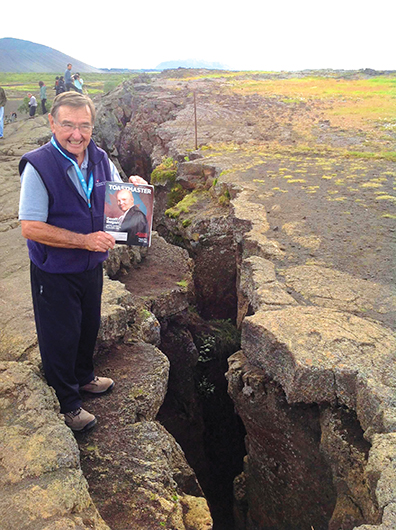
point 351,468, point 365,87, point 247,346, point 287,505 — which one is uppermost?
point 365,87

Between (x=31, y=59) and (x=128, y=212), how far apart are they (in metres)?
149

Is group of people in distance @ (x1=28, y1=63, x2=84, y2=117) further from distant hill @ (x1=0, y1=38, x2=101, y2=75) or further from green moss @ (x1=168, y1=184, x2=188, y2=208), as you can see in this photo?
distant hill @ (x1=0, y1=38, x2=101, y2=75)

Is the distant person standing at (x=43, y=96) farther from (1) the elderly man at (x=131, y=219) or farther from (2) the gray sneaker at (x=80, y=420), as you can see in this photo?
(2) the gray sneaker at (x=80, y=420)

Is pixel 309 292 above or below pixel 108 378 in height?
above

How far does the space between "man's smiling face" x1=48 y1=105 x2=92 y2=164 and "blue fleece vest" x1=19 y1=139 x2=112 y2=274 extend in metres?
0.05

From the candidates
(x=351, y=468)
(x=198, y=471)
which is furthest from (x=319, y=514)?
(x=198, y=471)

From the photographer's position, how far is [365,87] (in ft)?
75.8

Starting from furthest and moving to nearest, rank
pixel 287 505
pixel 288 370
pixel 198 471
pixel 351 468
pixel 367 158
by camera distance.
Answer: pixel 367 158 → pixel 198 471 → pixel 287 505 → pixel 288 370 → pixel 351 468

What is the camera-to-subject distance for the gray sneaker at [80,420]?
119 inches

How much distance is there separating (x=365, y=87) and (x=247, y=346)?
922 inches

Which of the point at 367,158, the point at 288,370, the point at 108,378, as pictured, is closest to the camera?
the point at 288,370

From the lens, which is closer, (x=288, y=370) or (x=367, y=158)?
(x=288, y=370)

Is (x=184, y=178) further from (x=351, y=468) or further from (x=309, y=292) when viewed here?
(x=351, y=468)

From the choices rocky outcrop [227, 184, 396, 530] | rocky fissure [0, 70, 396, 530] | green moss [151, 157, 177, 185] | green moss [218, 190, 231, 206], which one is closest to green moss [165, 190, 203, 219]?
rocky fissure [0, 70, 396, 530]
